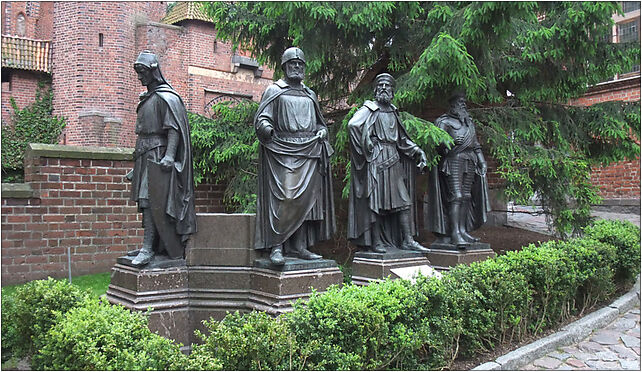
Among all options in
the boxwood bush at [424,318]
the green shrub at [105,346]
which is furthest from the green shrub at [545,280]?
the green shrub at [105,346]

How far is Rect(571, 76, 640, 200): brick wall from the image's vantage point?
53.3ft

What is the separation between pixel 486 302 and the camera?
16.6 ft

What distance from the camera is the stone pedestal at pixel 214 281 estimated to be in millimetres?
4938

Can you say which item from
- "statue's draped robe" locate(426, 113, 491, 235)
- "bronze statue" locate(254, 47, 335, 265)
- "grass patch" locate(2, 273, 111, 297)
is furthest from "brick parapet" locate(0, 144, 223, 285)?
"statue's draped robe" locate(426, 113, 491, 235)

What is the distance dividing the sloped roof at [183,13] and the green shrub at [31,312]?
656 inches

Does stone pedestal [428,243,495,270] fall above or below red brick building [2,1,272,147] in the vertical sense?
below

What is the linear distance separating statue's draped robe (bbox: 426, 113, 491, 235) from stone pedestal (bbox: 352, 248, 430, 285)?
48.8 inches

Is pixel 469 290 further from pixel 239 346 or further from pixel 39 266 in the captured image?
pixel 39 266

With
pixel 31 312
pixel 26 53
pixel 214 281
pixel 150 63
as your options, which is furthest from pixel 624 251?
pixel 26 53

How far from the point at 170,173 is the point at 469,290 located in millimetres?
3143

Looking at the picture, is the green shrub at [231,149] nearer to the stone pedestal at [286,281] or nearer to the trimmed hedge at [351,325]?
the stone pedestal at [286,281]

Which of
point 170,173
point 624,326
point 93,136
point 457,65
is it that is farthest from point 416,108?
point 93,136

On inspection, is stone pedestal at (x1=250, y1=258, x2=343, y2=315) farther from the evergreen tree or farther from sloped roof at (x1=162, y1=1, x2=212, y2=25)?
sloped roof at (x1=162, y1=1, x2=212, y2=25)

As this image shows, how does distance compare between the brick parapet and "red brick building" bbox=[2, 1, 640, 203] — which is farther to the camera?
"red brick building" bbox=[2, 1, 640, 203]
